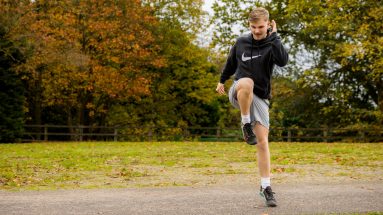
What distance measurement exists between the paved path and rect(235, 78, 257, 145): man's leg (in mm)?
742

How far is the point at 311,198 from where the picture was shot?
634cm

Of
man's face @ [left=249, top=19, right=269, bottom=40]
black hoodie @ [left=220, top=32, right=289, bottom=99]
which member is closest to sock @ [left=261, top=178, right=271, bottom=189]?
black hoodie @ [left=220, top=32, right=289, bottom=99]

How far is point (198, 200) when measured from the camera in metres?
6.30

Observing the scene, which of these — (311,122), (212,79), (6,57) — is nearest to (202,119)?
(212,79)

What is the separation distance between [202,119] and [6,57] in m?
17.2

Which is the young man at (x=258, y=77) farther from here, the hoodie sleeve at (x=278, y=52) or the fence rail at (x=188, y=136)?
the fence rail at (x=188, y=136)

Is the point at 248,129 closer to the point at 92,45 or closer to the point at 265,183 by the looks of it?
the point at 265,183

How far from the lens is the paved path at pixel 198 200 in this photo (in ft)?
18.6

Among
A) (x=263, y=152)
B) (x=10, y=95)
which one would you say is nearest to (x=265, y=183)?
(x=263, y=152)

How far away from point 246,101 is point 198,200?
1.26 metres

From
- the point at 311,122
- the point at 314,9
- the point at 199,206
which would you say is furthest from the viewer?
the point at 311,122

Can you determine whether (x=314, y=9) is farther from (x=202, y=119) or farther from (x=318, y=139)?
(x=202, y=119)

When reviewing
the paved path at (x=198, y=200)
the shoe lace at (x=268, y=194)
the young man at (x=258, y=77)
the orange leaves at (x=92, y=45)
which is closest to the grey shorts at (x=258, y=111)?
the young man at (x=258, y=77)

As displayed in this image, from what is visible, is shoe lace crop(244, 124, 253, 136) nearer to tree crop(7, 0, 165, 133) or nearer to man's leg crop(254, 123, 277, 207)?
man's leg crop(254, 123, 277, 207)
